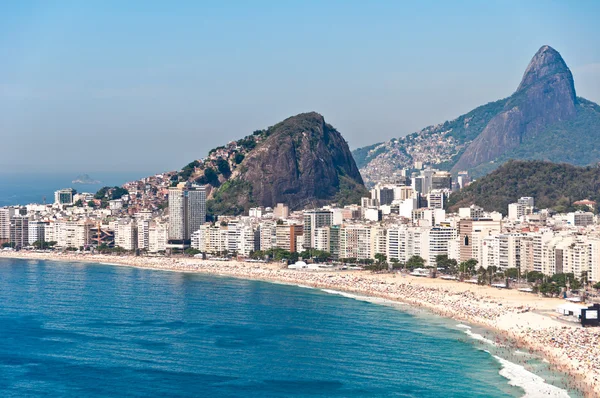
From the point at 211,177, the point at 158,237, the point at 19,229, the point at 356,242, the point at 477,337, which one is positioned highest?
the point at 211,177

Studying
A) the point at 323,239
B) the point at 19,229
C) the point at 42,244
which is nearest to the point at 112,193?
the point at 19,229

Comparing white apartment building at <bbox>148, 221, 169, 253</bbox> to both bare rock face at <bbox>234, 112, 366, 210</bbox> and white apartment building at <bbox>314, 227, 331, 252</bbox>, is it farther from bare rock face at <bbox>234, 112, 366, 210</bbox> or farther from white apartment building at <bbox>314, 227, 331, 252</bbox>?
bare rock face at <bbox>234, 112, 366, 210</bbox>

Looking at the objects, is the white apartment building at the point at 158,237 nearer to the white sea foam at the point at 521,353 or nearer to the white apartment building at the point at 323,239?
the white apartment building at the point at 323,239

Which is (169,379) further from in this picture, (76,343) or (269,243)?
(269,243)

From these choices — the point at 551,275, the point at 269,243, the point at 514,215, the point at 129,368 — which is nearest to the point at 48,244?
the point at 269,243

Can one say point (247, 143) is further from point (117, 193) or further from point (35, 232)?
point (35, 232)

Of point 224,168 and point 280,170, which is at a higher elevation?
point 224,168
